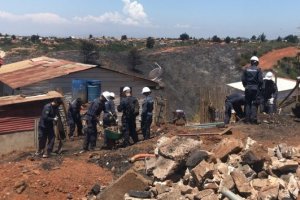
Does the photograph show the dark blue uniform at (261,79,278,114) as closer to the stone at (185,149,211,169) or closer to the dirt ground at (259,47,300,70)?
the stone at (185,149,211,169)

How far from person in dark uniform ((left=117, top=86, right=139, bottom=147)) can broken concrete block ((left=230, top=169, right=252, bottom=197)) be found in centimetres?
473

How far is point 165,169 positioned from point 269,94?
6254 millimetres

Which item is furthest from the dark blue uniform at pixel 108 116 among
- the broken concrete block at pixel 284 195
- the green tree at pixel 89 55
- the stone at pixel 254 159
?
the green tree at pixel 89 55

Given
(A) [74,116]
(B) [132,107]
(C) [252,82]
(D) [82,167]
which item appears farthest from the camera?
(A) [74,116]


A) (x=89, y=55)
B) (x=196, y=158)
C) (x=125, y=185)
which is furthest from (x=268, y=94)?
(x=89, y=55)

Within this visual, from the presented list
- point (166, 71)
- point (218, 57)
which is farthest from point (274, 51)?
point (166, 71)

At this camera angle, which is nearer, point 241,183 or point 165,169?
point 241,183

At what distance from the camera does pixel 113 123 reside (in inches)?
530

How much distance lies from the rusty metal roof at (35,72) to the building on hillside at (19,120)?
8.84 ft

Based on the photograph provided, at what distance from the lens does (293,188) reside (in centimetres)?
804

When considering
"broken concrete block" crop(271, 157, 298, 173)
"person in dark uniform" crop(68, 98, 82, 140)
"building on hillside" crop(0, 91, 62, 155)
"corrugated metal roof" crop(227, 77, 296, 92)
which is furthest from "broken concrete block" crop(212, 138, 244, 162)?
"corrugated metal roof" crop(227, 77, 296, 92)

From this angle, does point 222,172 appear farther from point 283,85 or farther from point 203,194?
point 283,85

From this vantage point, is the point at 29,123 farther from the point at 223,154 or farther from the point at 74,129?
the point at 223,154

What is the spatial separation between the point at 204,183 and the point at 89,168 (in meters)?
3.08
